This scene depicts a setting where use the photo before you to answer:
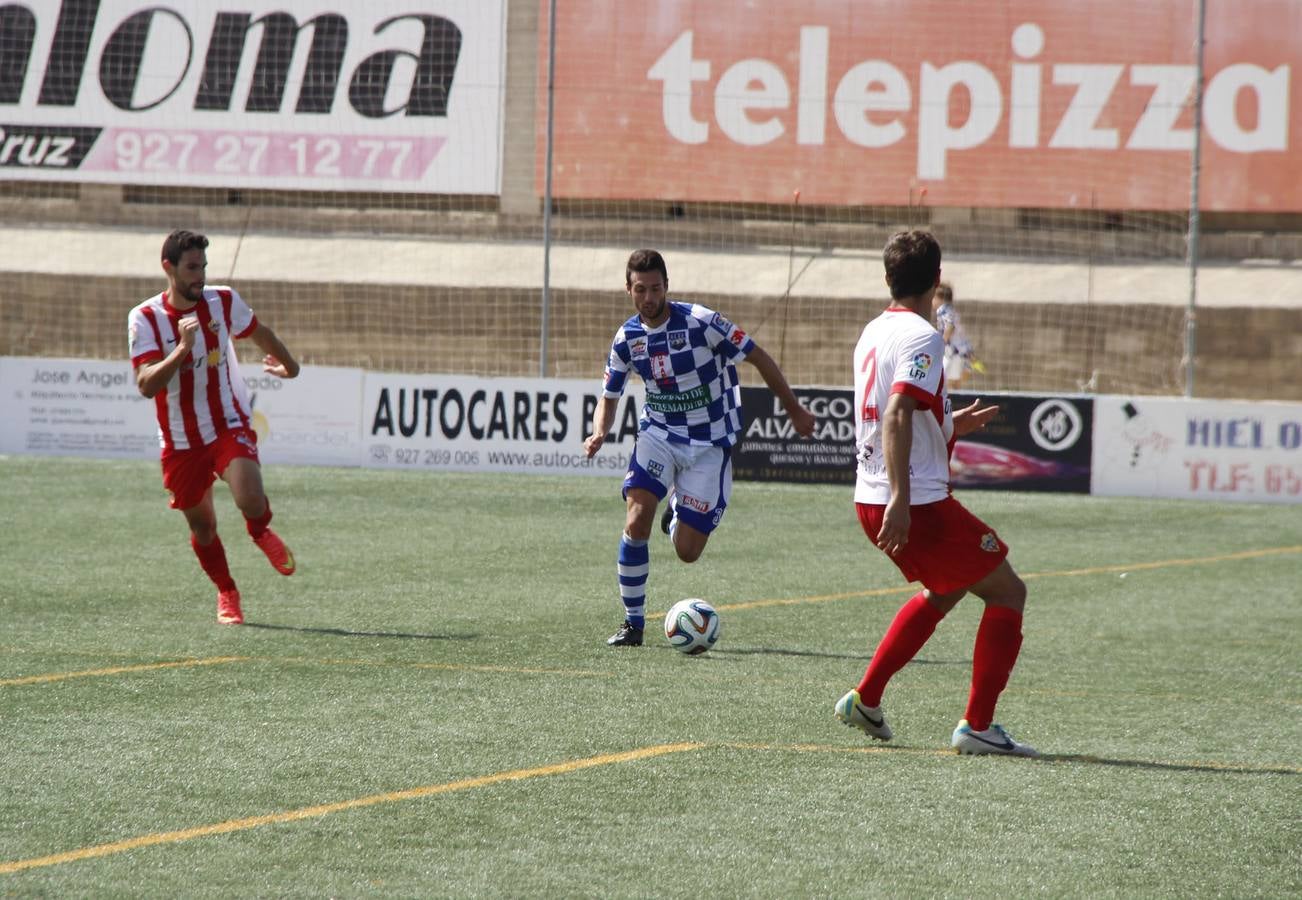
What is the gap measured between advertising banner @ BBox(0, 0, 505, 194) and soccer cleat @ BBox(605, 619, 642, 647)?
12707 millimetres

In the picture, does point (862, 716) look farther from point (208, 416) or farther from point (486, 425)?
point (486, 425)

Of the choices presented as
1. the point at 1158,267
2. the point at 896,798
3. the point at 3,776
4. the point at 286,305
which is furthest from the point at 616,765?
the point at 286,305

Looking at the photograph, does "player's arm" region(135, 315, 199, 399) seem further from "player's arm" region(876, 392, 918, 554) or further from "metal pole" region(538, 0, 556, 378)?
"metal pole" region(538, 0, 556, 378)

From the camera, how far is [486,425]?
18406mm

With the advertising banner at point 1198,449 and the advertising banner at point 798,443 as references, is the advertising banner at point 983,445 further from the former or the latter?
the advertising banner at point 1198,449

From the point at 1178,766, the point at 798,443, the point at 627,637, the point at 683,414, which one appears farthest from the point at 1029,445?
the point at 1178,766

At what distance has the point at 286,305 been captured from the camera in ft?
101

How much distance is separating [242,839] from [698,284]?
24.2 m

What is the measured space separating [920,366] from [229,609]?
184 inches

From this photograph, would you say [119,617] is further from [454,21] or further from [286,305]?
[286,305]

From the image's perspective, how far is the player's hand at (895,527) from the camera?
5527mm

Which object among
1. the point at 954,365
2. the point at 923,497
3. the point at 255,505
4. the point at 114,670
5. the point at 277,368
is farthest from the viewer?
the point at 954,365

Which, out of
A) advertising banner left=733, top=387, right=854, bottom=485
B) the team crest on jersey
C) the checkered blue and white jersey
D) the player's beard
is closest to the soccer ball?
the checkered blue and white jersey

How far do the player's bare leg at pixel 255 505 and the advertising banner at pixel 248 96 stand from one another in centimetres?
1190
